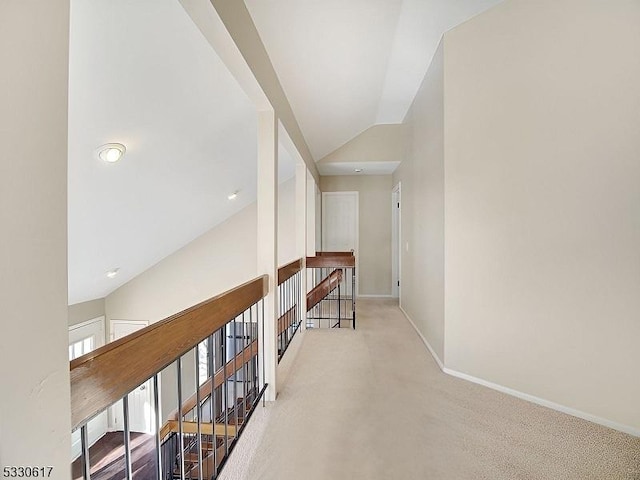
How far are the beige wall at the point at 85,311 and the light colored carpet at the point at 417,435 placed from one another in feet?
13.5

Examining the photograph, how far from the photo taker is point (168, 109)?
2090mm

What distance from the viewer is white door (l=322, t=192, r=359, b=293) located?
239 inches

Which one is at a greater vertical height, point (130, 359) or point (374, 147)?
point (374, 147)

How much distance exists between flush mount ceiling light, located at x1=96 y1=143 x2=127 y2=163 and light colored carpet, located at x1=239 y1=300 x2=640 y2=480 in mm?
2075

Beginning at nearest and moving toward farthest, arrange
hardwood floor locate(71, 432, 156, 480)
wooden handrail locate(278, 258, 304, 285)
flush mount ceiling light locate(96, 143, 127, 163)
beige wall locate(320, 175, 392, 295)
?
flush mount ceiling light locate(96, 143, 127, 163) < wooden handrail locate(278, 258, 304, 285) < hardwood floor locate(71, 432, 156, 480) < beige wall locate(320, 175, 392, 295)

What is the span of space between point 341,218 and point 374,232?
2.30 ft

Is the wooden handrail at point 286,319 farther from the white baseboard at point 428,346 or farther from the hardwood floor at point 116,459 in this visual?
the hardwood floor at point 116,459

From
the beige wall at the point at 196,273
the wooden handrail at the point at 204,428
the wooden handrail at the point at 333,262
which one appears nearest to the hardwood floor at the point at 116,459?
the beige wall at the point at 196,273

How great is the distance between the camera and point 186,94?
6.69 ft

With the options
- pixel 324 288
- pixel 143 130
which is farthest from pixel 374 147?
pixel 143 130

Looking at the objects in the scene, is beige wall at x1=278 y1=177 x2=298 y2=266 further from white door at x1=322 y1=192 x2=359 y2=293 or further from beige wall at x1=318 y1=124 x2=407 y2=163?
beige wall at x1=318 y1=124 x2=407 y2=163

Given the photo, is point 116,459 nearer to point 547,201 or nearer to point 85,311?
point 85,311

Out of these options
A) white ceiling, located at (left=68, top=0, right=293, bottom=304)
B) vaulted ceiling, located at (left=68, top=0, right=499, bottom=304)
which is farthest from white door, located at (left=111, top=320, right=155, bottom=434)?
vaulted ceiling, located at (left=68, top=0, right=499, bottom=304)

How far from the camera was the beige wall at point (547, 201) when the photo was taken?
73.7 inches
